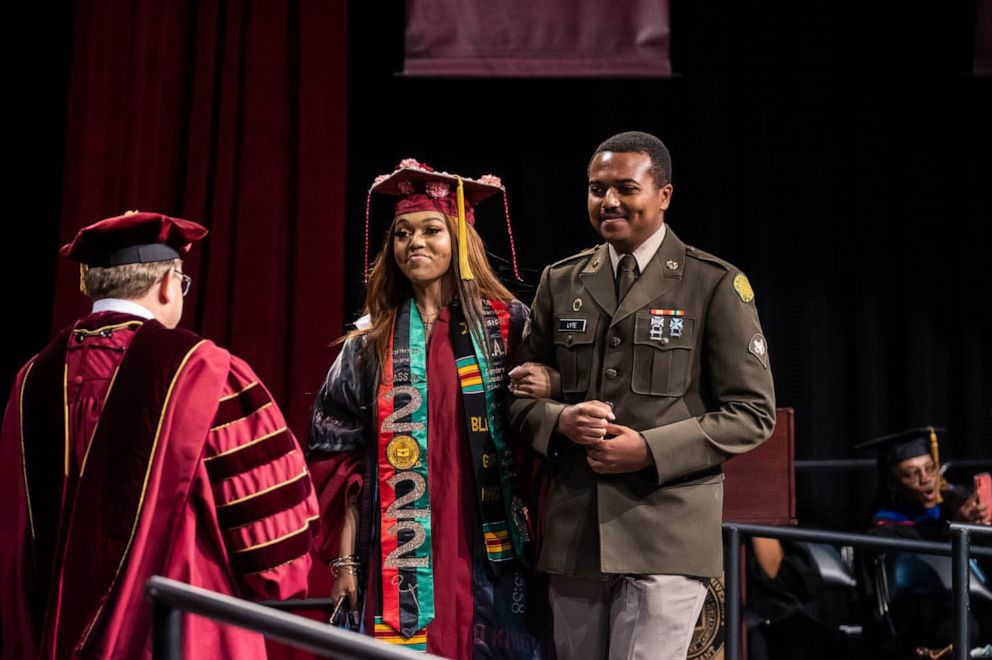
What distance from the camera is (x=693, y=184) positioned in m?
5.69

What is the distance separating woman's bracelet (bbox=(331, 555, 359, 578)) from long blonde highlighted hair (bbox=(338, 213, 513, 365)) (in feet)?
1.63

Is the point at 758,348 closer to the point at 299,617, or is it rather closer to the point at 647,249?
the point at 647,249

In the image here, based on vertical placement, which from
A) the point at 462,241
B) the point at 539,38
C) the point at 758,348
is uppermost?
the point at 539,38

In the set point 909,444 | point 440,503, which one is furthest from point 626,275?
point 909,444

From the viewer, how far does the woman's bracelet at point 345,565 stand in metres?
3.09

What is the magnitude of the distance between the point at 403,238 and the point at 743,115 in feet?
9.67

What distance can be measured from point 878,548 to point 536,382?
3.71 feet

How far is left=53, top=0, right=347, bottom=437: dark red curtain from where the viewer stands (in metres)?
4.70

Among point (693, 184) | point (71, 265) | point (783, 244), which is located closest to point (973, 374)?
point (783, 244)

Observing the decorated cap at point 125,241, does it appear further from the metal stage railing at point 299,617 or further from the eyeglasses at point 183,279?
the metal stage railing at point 299,617

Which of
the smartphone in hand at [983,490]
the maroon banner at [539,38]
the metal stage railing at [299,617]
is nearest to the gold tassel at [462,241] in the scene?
the metal stage railing at [299,617]

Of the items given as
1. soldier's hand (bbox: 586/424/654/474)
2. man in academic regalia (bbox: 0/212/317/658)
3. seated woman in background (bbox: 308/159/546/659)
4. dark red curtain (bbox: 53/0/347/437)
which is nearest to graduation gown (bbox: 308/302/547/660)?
seated woman in background (bbox: 308/159/546/659)

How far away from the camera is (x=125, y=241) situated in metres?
2.74

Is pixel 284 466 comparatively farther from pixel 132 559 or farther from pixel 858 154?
pixel 858 154
